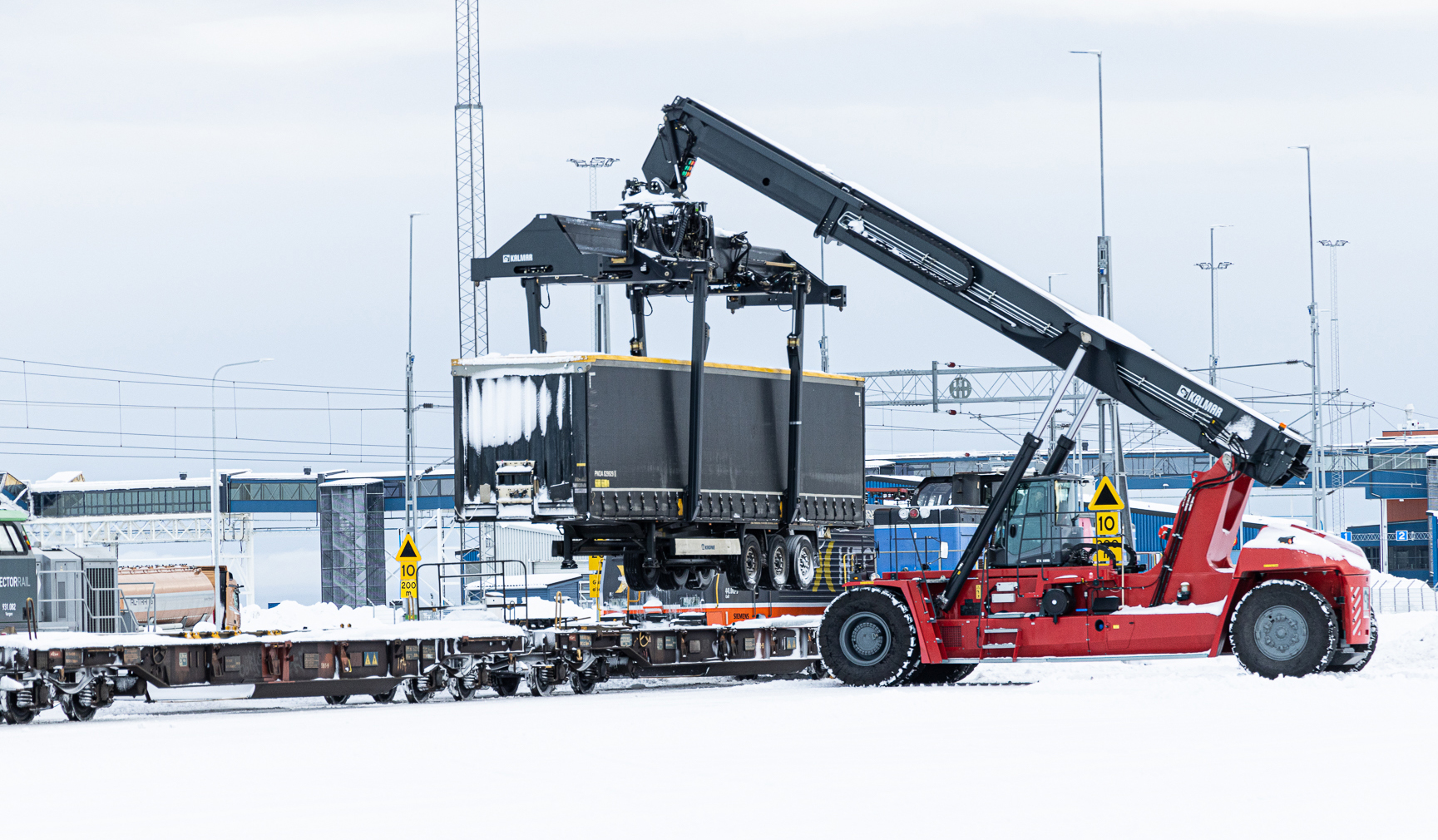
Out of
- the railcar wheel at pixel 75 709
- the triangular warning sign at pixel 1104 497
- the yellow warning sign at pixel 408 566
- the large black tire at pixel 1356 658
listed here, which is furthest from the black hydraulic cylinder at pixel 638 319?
the yellow warning sign at pixel 408 566

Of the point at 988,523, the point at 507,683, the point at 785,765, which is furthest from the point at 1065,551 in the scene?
the point at 785,765

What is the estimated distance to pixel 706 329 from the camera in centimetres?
2312

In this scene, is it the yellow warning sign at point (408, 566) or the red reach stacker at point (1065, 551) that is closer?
the red reach stacker at point (1065, 551)

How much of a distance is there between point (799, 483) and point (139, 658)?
947 cm

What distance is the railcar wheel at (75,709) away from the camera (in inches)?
773

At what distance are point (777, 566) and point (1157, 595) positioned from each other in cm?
577

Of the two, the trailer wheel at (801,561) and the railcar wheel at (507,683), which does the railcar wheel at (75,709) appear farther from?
the trailer wheel at (801,561)

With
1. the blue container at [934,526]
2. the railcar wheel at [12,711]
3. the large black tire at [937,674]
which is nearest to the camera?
the railcar wheel at [12,711]

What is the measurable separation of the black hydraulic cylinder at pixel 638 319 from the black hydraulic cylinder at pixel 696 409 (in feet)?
5.93

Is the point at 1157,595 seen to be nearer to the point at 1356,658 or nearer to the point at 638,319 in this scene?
the point at 1356,658

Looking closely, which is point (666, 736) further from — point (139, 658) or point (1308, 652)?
point (1308, 652)

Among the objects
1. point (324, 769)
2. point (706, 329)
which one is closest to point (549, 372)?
point (706, 329)

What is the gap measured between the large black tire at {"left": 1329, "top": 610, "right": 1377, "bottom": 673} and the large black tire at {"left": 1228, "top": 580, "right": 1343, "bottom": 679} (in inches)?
14.3

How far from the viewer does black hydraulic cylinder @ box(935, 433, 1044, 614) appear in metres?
22.0
